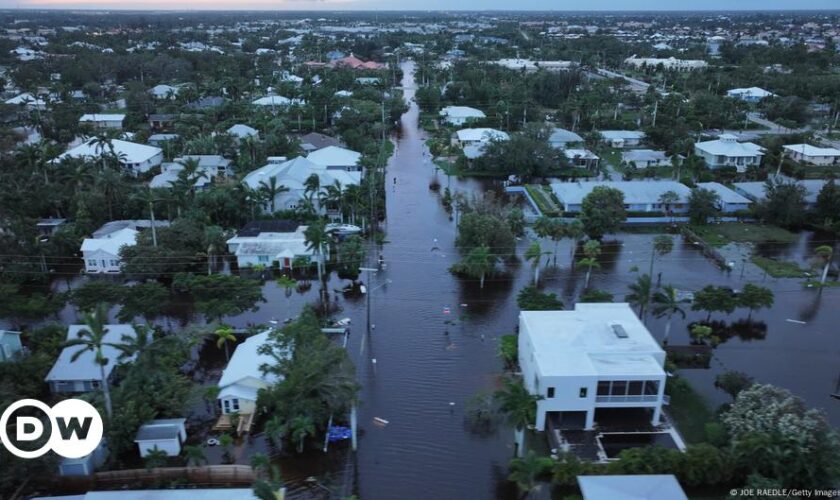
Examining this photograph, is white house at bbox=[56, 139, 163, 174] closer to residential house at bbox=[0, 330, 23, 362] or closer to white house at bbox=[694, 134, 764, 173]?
residential house at bbox=[0, 330, 23, 362]

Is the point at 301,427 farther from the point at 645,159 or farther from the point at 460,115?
the point at 460,115

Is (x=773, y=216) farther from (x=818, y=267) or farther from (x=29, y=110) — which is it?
(x=29, y=110)

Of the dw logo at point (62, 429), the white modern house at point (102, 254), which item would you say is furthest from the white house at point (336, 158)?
the dw logo at point (62, 429)

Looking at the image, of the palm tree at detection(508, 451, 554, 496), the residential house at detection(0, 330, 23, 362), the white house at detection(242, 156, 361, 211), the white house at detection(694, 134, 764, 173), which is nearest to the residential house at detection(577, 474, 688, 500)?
the palm tree at detection(508, 451, 554, 496)

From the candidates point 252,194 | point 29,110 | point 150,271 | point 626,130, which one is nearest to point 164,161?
point 252,194

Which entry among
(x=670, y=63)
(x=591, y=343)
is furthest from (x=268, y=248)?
(x=670, y=63)

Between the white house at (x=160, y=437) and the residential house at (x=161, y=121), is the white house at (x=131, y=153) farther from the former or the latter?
the white house at (x=160, y=437)
